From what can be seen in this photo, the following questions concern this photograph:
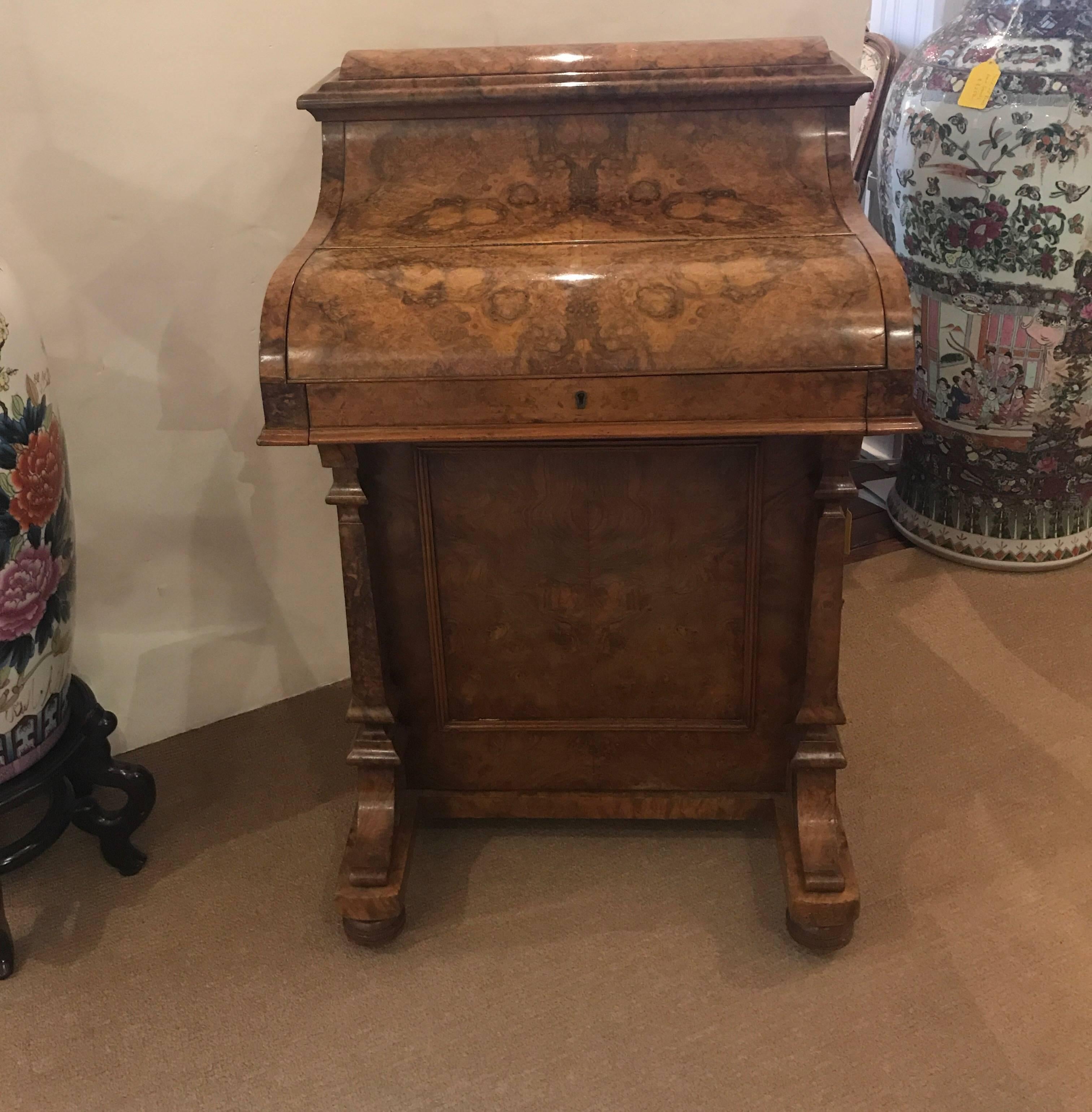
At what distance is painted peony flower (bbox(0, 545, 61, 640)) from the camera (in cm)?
137

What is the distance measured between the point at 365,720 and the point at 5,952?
1.96 feet

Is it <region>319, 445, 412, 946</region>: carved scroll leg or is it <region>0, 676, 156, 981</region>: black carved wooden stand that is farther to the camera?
<region>0, 676, 156, 981</region>: black carved wooden stand

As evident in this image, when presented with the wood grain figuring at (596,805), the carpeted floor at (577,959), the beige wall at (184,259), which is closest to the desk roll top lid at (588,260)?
the beige wall at (184,259)

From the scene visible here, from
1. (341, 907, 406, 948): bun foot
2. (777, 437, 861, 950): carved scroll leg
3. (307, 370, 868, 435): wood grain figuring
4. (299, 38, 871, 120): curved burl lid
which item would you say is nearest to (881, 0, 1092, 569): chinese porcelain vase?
(299, 38, 871, 120): curved burl lid

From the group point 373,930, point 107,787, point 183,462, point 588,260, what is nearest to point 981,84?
point 588,260

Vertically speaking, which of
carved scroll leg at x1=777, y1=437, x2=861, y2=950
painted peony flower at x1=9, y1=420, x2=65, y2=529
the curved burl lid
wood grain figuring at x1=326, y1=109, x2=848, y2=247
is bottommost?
carved scroll leg at x1=777, y1=437, x2=861, y2=950

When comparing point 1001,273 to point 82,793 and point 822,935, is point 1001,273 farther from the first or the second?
point 82,793

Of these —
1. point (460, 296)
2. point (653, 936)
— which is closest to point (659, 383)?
point (460, 296)

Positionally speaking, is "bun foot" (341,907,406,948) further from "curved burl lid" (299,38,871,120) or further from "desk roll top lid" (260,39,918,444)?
"curved burl lid" (299,38,871,120)

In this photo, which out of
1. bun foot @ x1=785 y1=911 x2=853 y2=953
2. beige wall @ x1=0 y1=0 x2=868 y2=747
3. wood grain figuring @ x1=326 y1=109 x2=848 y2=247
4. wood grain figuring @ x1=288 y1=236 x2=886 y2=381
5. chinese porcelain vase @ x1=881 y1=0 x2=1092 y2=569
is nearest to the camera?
wood grain figuring @ x1=288 y1=236 x2=886 y2=381

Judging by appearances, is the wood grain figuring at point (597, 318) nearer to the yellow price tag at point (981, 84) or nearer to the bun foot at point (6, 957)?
the bun foot at point (6, 957)

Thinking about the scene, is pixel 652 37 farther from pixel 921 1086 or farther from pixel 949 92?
pixel 921 1086

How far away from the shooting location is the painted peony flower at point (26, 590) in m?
1.37

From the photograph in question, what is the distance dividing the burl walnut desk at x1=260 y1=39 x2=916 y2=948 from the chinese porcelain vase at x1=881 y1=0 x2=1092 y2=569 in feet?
2.86
